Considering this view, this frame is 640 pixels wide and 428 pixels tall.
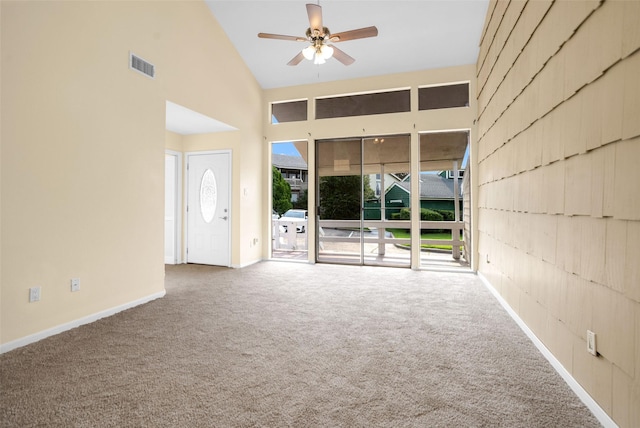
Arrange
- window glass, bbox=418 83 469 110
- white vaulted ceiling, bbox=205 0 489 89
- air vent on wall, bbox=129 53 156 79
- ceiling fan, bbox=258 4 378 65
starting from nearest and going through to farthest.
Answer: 1. ceiling fan, bbox=258 4 378 65
2. air vent on wall, bbox=129 53 156 79
3. white vaulted ceiling, bbox=205 0 489 89
4. window glass, bbox=418 83 469 110

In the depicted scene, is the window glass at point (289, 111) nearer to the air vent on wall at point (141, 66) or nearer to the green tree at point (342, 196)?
the green tree at point (342, 196)

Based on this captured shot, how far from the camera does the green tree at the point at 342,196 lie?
19.3 ft

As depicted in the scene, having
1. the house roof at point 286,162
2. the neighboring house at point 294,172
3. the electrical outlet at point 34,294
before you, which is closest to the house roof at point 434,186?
the electrical outlet at point 34,294

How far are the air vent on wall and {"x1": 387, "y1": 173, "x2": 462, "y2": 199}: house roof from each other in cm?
408

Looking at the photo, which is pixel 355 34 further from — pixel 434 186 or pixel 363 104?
pixel 434 186

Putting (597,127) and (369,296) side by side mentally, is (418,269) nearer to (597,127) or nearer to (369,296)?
(369,296)

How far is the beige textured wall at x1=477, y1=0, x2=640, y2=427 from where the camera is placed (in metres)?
1.51

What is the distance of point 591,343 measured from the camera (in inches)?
71.4

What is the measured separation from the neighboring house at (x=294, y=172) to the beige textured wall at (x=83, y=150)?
25.3 feet

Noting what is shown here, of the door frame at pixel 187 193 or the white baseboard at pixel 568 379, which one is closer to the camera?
the white baseboard at pixel 568 379

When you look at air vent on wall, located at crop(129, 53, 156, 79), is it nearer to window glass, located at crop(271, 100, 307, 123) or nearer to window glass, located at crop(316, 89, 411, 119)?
window glass, located at crop(271, 100, 307, 123)

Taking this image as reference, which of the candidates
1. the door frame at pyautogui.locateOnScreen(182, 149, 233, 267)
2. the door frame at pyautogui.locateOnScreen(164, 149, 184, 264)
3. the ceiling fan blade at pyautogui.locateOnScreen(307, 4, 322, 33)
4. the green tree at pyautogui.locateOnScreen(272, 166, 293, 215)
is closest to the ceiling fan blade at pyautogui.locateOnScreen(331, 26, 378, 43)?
the ceiling fan blade at pyautogui.locateOnScreen(307, 4, 322, 33)

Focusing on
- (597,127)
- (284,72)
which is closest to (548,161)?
(597,127)

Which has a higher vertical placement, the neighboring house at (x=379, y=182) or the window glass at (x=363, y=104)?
the window glass at (x=363, y=104)
